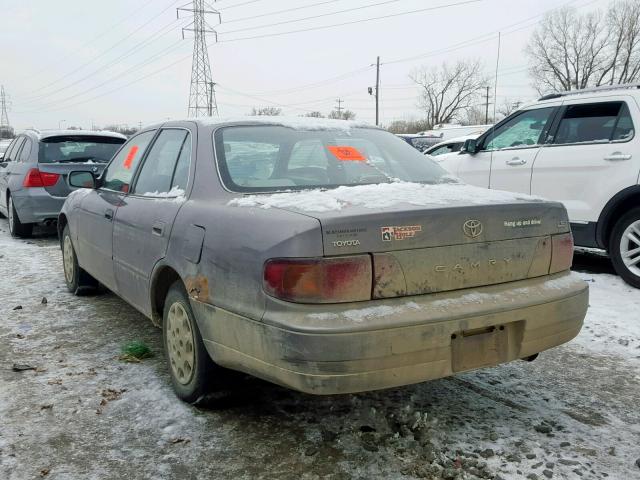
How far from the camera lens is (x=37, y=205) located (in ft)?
26.9

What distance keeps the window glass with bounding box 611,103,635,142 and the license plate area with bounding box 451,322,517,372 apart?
3.80m

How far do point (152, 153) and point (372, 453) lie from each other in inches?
97.2

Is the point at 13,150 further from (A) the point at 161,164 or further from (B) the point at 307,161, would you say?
(B) the point at 307,161

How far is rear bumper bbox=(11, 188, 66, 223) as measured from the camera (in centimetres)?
819

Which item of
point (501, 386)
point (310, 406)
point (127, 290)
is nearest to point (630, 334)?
point (501, 386)

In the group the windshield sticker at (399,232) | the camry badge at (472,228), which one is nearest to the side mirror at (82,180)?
the windshield sticker at (399,232)

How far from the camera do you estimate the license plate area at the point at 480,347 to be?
8.16ft

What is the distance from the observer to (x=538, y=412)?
3.06 metres

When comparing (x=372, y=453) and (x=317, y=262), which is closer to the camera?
(x=317, y=262)

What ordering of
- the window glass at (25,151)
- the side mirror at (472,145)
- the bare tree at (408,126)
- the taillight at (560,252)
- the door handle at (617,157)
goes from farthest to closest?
the bare tree at (408,126)
the window glass at (25,151)
the side mirror at (472,145)
the door handle at (617,157)
the taillight at (560,252)

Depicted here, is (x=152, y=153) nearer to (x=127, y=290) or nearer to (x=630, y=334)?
(x=127, y=290)

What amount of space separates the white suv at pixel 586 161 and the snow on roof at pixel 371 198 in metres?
3.10

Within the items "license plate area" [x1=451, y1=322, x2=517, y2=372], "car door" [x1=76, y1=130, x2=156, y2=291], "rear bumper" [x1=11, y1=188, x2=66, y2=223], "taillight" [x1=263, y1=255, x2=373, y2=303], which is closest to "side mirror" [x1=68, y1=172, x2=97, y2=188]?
"car door" [x1=76, y1=130, x2=156, y2=291]

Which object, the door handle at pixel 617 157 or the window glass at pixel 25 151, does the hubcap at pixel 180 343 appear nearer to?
the door handle at pixel 617 157
